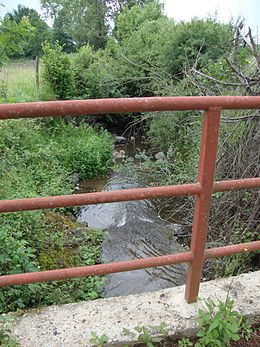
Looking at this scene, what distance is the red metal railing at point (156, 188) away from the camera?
1451 millimetres

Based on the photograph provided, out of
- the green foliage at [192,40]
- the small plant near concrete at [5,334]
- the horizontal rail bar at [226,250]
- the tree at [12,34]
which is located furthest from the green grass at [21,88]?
the horizontal rail bar at [226,250]

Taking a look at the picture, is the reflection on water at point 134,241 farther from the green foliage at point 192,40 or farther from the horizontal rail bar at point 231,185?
the green foliage at point 192,40

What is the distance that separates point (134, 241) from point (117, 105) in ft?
16.1

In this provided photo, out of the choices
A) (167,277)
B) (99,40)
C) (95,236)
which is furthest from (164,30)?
(99,40)

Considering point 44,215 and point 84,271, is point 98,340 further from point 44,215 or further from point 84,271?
point 44,215

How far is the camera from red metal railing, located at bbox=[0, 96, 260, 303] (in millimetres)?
1451

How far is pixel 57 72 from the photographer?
12.2 metres

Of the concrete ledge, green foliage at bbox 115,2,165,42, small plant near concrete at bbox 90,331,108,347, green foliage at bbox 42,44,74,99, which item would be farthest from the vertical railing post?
green foliage at bbox 115,2,165,42

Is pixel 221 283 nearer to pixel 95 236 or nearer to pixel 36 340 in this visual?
pixel 36 340

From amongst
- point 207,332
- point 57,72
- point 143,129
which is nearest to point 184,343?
point 207,332

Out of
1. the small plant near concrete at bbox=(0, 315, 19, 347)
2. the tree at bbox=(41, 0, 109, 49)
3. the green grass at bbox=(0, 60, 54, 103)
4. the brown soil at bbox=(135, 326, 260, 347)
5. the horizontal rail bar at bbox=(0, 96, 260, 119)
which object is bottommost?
the brown soil at bbox=(135, 326, 260, 347)

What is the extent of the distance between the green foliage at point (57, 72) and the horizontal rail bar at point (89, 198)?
11.2 m

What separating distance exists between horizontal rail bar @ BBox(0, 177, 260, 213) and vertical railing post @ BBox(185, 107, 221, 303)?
0.16 ft

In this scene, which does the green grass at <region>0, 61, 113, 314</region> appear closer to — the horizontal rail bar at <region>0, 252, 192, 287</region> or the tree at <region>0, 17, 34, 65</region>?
the horizontal rail bar at <region>0, 252, 192, 287</region>
